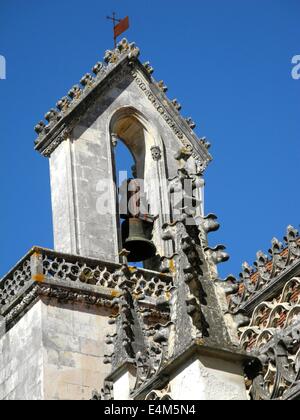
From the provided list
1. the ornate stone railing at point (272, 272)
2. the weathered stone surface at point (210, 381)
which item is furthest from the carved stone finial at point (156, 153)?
the weathered stone surface at point (210, 381)

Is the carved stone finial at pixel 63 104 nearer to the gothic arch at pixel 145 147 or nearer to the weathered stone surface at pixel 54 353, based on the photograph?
the gothic arch at pixel 145 147

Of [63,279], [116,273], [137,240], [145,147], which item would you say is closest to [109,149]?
[145,147]

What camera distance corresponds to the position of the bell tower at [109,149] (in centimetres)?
2259

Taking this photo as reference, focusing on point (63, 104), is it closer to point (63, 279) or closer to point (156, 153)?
point (156, 153)

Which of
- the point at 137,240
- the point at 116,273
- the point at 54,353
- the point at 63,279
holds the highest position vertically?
the point at 137,240

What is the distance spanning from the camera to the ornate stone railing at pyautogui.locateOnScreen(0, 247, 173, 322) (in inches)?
838

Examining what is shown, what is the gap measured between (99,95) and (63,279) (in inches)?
147

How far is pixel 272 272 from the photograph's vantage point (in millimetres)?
19797

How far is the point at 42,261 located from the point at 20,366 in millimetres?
1597

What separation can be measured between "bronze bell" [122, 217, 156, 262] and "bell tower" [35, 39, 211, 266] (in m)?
0.03

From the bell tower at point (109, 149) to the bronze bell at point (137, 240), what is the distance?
0.03 m

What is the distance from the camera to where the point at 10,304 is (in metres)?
21.5
